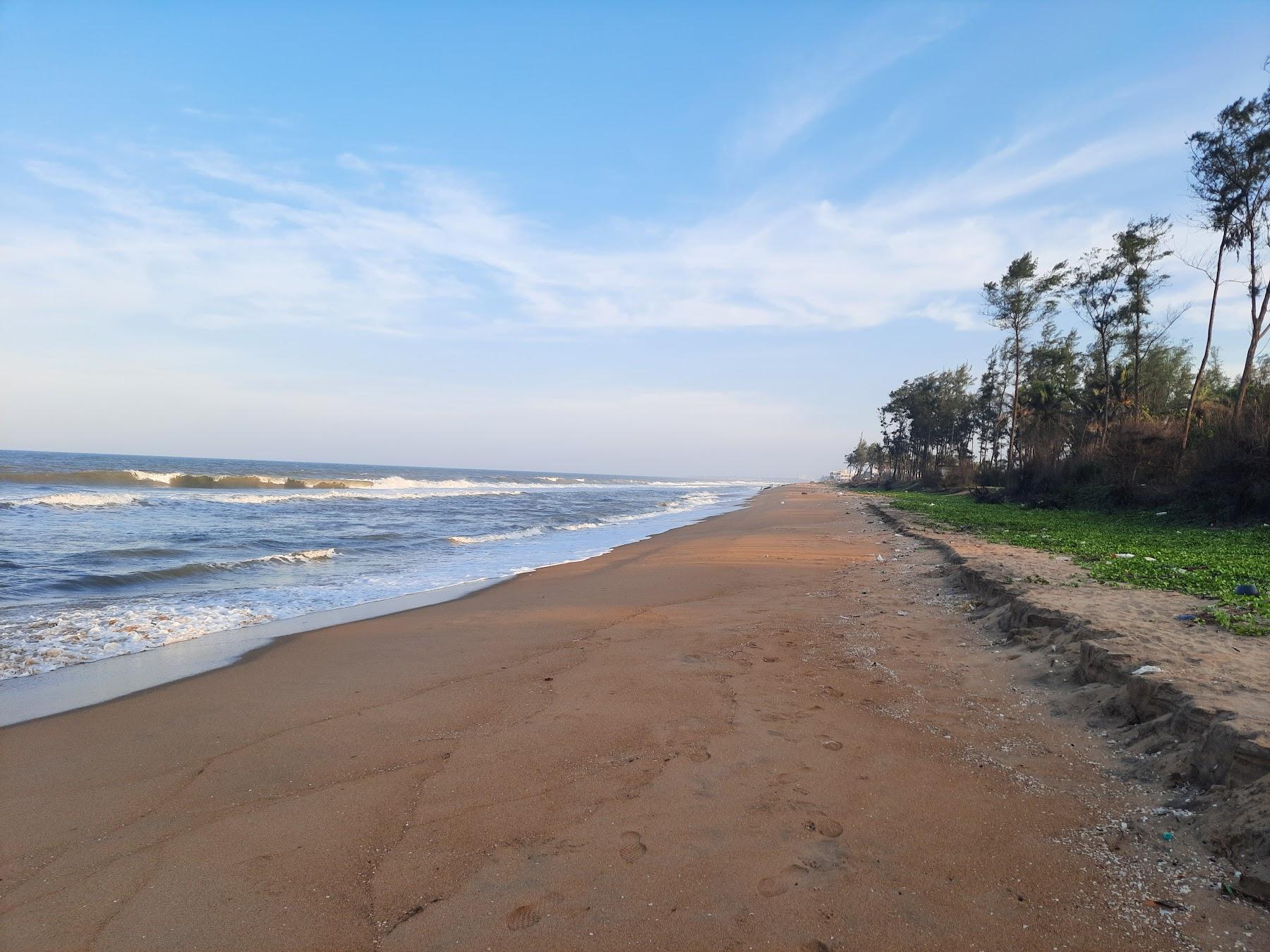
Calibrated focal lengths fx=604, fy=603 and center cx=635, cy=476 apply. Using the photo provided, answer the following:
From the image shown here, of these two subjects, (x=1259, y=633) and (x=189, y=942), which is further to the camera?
(x=1259, y=633)

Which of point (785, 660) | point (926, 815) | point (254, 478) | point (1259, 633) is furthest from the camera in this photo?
point (254, 478)

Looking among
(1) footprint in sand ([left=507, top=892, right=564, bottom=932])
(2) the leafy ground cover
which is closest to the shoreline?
(1) footprint in sand ([left=507, top=892, right=564, bottom=932])

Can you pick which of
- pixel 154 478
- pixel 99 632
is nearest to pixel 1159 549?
pixel 99 632

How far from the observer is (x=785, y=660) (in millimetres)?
6066

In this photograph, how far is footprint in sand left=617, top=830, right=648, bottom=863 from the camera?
298cm

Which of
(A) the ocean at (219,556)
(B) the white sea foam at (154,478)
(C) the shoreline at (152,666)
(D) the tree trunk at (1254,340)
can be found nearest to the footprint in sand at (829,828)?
Result: (C) the shoreline at (152,666)

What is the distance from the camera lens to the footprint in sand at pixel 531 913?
8.32ft

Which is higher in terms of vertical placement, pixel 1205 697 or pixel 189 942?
pixel 1205 697

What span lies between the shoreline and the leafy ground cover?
9.69 m

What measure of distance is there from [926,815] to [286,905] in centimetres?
320

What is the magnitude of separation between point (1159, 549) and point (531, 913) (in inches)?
484

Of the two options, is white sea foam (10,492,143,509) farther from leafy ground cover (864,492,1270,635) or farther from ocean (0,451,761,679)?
leafy ground cover (864,492,1270,635)

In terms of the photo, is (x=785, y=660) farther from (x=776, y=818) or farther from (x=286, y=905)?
(x=286, y=905)

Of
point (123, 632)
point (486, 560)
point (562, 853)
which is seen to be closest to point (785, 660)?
point (562, 853)
